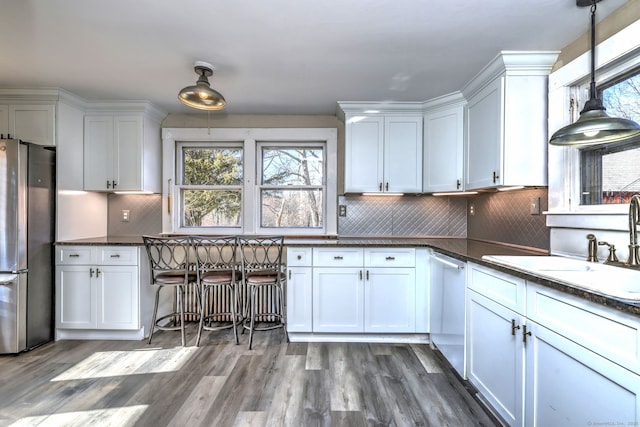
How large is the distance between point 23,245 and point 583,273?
384 cm

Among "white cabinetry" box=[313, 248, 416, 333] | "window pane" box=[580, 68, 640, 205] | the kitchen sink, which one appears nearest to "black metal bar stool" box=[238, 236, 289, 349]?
"white cabinetry" box=[313, 248, 416, 333]

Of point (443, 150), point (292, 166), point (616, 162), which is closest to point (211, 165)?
point (292, 166)

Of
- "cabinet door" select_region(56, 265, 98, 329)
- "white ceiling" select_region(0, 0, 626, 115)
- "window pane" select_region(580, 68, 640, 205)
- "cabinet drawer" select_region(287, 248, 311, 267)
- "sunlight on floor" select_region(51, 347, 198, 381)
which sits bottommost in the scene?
"sunlight on floor" select_region(51, 347, 198, 381)

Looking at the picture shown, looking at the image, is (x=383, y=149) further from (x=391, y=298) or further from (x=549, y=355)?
(x=549, y=355)

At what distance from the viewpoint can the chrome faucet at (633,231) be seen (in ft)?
4.58

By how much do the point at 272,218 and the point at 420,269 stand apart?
1704 millimetres

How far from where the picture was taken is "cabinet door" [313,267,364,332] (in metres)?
2.77

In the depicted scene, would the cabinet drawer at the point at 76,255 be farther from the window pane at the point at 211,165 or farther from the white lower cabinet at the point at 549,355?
the white lower cabinet at the point at 549,355

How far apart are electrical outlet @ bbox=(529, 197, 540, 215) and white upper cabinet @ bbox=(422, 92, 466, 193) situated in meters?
0.60

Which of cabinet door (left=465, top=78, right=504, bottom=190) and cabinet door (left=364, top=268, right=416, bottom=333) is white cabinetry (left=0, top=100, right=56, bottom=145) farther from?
cabinet door (left=465, top=78, right=504, bottom=190)

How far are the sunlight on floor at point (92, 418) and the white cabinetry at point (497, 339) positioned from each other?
1.98m

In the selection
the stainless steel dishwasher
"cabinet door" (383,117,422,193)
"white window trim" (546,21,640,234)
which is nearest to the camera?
"white window trim" (546,21,640,234)

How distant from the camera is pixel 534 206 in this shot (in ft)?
7.61

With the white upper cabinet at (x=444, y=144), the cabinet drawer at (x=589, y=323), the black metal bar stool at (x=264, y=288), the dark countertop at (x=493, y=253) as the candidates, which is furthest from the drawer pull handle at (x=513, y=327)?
the black metal bar stool at (x=264, y=288)
